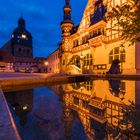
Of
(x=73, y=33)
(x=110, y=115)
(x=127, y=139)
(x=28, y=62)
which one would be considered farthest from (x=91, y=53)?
(x=28, y=62)

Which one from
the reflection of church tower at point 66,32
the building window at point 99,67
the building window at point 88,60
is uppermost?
the reflection of church tower at point 66,32

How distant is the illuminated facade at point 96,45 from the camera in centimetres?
2167

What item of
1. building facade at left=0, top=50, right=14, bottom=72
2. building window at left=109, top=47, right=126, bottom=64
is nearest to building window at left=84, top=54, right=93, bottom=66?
building window at left=109, top=47, right=126, bottom=64

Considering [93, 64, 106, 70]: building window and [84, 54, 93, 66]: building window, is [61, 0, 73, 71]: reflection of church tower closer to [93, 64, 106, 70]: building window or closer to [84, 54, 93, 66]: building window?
[84, 54, 93, 66]: building window

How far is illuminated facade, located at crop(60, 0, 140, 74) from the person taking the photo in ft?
71.1

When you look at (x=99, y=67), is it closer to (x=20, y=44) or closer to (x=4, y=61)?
(x=4, y=61)

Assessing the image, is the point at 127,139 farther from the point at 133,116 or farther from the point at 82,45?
the point at 82,45

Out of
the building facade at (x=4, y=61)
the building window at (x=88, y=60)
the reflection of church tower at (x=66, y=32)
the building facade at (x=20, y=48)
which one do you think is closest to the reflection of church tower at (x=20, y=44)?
the building facade at (x=20, y=48)

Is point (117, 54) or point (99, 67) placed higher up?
point (117, 54)

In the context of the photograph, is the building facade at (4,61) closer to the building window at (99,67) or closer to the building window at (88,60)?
the building window at (88,60)

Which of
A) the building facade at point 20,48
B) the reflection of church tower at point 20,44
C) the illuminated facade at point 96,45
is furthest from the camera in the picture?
the reflection of church tower at point 20,44

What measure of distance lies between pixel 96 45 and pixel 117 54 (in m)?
4.63

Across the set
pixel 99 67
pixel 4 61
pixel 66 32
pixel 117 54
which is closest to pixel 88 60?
pixel 99 67

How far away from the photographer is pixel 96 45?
26.8 m
